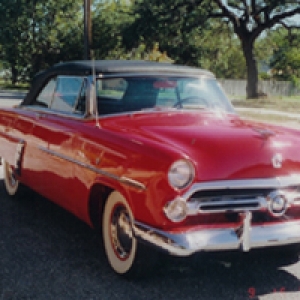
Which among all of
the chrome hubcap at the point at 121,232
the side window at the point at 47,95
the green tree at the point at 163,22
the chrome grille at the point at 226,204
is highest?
the green tree at the point at 163,22

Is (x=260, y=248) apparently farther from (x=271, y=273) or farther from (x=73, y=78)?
(x=73, y=78)

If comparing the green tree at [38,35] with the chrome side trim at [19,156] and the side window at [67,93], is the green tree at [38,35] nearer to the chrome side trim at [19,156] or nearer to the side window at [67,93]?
the chrome side trim at [19,156]

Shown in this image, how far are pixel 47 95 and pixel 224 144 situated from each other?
101 inches

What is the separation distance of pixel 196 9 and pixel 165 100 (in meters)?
31.3

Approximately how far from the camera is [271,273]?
4.29m

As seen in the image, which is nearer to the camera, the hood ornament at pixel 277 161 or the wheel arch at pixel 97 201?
the hood ornament at pixel 277 161

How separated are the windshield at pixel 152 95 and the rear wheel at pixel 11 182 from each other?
1.87 meters

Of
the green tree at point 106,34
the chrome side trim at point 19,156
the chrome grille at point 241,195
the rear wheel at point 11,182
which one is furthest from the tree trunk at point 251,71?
the chrome grille at point 241,195

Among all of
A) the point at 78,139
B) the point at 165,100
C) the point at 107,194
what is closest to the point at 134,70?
the point at 165,100

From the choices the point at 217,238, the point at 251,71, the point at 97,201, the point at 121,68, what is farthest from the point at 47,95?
the point at 251,71

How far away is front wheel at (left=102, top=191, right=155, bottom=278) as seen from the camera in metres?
3.91

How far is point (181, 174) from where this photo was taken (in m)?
3.62

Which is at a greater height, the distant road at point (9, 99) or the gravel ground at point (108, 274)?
the gravel ground at point (108, 274)

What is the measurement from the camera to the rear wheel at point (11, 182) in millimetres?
6383
